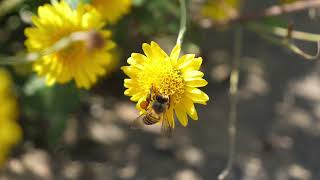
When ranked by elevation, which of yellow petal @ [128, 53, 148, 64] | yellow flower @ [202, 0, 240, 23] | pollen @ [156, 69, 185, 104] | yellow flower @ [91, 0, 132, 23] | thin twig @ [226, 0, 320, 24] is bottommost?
pollen @ [156, 69, 185, 104]

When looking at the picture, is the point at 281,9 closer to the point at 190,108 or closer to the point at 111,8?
the point at 111,8

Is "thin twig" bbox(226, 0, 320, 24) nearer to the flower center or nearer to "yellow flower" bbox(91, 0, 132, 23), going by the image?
"yellow flower" bbox(91, 0, 132, 23)

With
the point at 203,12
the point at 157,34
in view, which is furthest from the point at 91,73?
the point at 203,12

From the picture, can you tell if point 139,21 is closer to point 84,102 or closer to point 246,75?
point 84,102

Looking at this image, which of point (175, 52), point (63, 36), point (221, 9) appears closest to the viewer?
point (175, 52)

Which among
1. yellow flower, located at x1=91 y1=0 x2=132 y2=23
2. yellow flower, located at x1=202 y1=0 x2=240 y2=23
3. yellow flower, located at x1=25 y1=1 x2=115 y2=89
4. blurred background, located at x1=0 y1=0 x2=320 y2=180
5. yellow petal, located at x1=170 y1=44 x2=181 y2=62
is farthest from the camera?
yellow flower, located at x1=202 y1=0 x2=240 y2=23

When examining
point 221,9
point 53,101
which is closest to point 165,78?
point 53,101

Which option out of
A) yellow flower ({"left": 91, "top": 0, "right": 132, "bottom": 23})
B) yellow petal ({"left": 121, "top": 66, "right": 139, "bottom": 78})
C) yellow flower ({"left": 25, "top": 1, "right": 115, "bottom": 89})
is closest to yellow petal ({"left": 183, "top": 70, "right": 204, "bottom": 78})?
yellow petal ({"left": 121, "top": 66, "right": 139, "bottom": 78})
